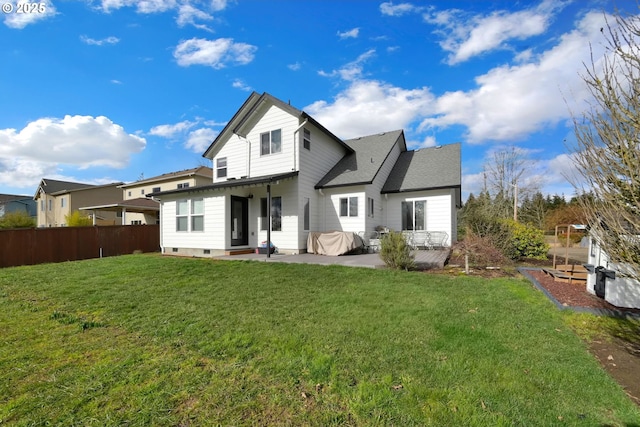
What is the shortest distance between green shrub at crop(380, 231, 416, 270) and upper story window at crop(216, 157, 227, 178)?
10.8 metres

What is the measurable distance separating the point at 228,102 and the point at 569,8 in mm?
14972

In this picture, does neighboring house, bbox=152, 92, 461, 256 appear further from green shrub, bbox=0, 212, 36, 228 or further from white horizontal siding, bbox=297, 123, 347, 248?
green shrub, bbox=0, 212, 36, 228

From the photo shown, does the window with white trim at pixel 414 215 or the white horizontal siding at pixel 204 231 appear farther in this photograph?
the window with white trim at pixel 414 215

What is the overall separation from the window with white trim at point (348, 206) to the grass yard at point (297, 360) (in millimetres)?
7816

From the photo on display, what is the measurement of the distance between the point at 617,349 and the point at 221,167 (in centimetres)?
1653

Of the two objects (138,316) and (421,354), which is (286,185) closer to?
(138,316)

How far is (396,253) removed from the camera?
29.0 feet

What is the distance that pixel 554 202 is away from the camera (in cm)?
3953

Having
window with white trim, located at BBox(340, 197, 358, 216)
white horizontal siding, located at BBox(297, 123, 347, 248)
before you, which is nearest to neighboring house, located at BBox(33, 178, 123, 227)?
white horizontal siding, located at BBox(297, 123, 347, 248)

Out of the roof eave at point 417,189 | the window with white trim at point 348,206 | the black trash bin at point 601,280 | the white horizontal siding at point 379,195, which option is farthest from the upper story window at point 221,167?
the black trash bin at point 601,280

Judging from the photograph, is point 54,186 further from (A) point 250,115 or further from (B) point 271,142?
(B) point 271,142

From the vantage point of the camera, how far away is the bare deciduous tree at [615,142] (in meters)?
2.94

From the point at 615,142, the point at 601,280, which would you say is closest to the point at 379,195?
the point at 601,280

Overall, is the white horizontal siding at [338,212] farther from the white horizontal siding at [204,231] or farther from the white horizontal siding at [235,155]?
the white horizontal siding at [204,231]
